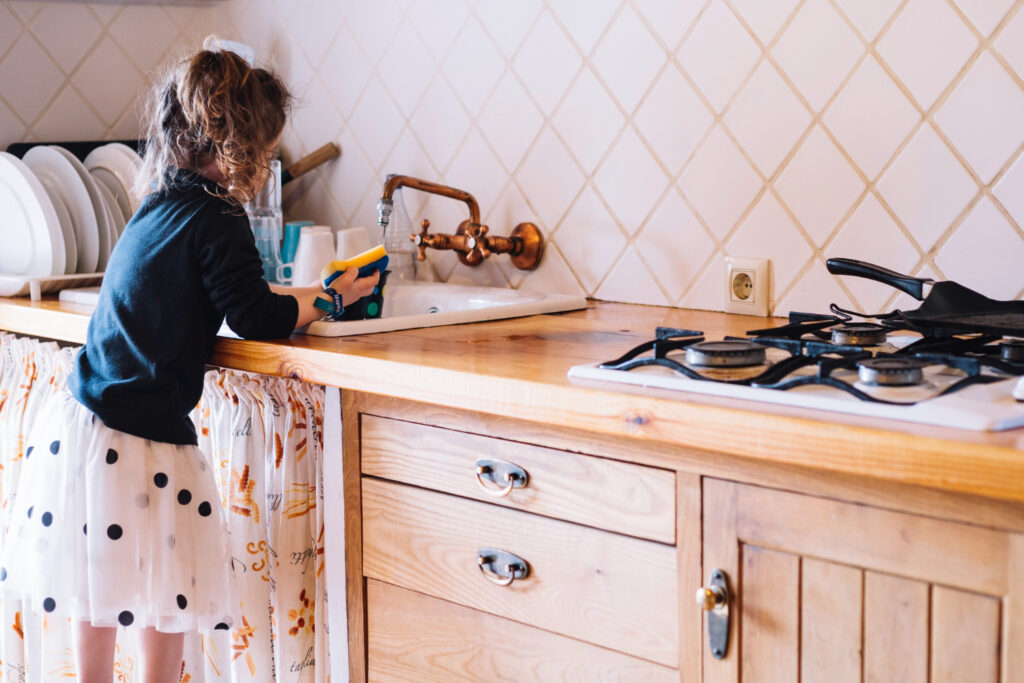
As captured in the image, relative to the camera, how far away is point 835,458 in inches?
34.6

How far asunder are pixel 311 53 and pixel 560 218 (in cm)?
72

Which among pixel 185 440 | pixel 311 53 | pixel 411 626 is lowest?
pixel 411 626

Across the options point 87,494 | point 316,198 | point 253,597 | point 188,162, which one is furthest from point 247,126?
point 316,198

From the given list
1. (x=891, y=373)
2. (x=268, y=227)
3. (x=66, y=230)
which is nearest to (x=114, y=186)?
(x=66, y=230)

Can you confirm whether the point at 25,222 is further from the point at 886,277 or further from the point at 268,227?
the point at 886,277

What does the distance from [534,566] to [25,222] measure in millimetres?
1220

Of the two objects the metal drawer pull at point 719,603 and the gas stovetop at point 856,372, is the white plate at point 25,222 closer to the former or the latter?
the gas stovetop at point 856,372

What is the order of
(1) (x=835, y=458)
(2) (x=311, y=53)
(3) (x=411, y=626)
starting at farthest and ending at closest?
(2) (x=311, y=53), (3) (x=411, y=626), (1) (x=835, y=458)

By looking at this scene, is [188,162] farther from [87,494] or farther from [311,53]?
[311,53]

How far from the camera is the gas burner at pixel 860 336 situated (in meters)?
1.19

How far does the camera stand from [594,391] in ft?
3.43

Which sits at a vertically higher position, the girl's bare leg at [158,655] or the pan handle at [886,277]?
the pan handle at [886,277]

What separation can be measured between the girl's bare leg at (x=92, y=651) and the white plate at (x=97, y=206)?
0.71 m

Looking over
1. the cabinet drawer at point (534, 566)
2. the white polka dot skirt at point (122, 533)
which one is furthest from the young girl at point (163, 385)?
the cabinet drawer at point (534, 566)
